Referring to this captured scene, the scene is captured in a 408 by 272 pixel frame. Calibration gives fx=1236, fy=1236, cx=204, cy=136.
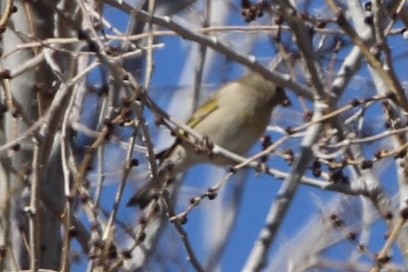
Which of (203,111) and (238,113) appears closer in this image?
(203,111)

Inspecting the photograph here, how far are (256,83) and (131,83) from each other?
257cm

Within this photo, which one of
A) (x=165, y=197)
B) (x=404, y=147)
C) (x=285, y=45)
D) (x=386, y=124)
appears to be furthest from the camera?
(x=285, y=45)

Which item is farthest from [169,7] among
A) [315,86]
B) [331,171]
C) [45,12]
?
[315,86]

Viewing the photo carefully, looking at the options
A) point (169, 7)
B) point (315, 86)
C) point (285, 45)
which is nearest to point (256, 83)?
point (169, 7)

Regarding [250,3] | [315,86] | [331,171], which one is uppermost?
[250,3]

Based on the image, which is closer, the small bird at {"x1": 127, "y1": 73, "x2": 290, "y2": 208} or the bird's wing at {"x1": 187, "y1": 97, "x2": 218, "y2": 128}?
the bird's wing at {"x1": 187, "y1": 97, "x2": 218, "y2": 128}

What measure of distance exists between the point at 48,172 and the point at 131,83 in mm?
979

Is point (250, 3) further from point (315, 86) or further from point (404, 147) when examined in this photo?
point (404, 147)

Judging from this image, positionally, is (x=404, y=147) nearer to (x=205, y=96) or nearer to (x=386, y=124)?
(x=386, y=124)

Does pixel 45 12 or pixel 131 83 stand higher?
pixel 45 12

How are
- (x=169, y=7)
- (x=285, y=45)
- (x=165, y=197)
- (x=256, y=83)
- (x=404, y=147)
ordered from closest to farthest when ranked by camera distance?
(x=404, y=147), (x=165, y=197), (x=285, y=45), (x=169, y=7), (x=256, y=83)

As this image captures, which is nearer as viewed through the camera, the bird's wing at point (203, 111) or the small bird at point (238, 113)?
the bird's wing at point (203, 111)

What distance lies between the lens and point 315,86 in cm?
315

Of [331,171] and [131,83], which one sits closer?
[131,83]
